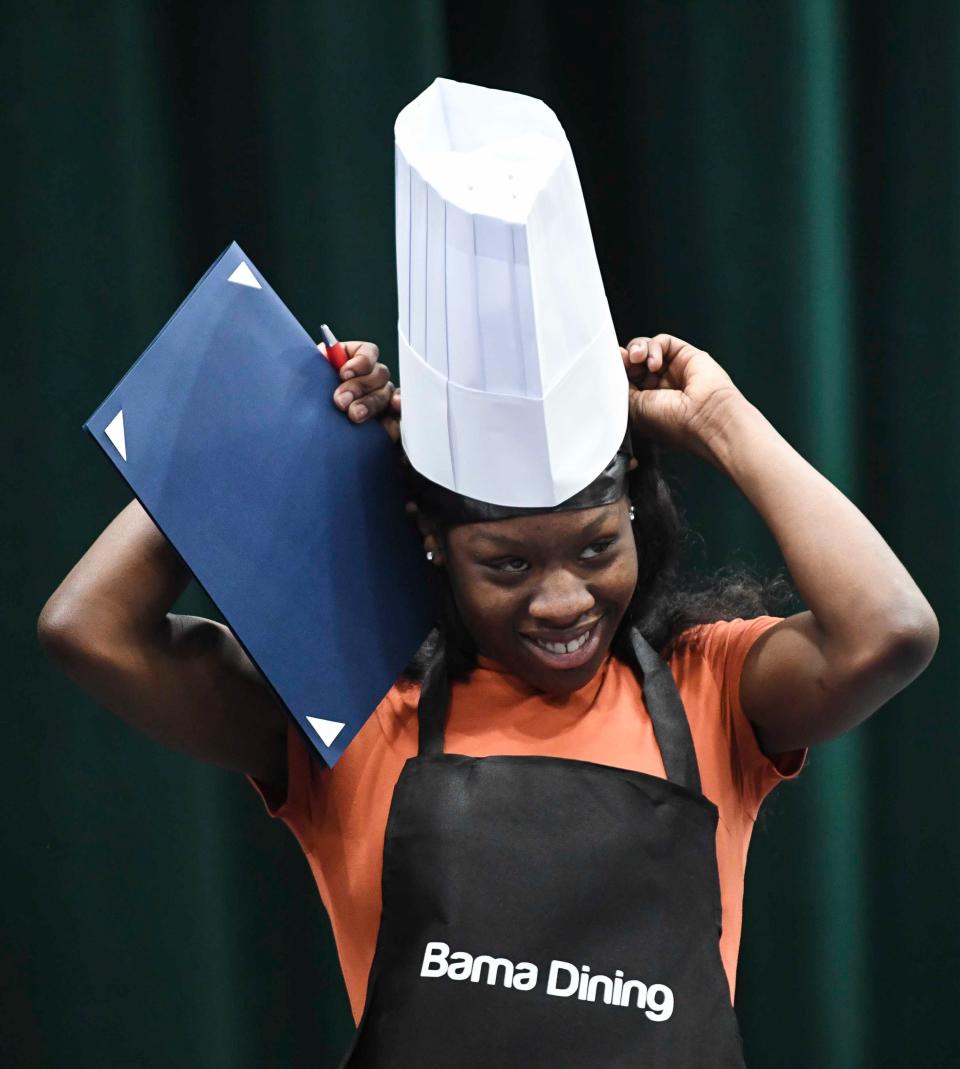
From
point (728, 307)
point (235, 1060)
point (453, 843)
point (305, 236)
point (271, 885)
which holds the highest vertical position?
point (305, 236)

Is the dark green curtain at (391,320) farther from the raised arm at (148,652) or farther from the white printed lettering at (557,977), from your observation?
the white printed lettering at (557,977)

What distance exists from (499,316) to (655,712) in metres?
0.34

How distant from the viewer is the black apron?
1.08 meters

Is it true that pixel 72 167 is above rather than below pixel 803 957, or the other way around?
above

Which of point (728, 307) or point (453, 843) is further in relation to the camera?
point (728, 307)

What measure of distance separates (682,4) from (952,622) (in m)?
0.74

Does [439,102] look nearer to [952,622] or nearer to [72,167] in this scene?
[72,167]

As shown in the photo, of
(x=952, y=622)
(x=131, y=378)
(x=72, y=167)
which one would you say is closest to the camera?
(x=131, y=378)

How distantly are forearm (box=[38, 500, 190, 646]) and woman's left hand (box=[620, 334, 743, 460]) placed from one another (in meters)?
0.38

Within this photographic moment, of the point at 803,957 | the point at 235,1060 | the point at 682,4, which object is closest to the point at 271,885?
the point at 235,1060

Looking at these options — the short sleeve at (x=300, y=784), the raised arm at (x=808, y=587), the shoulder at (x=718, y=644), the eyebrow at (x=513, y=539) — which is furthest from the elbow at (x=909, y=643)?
the short sleeve at (x=300, y=784)

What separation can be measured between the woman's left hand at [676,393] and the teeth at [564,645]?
0.19 m

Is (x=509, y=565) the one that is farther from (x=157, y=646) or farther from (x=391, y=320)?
(x=391, y=320)

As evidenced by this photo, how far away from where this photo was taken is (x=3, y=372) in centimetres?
164
